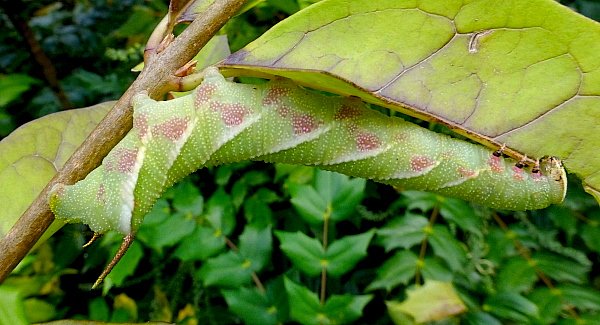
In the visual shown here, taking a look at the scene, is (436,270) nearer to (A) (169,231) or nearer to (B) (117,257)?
(A) (169,231)

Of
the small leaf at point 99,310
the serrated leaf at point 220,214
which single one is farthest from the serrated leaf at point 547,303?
the small leaf at point 99,310

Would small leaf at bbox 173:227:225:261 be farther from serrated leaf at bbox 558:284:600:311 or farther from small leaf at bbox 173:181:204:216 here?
serrated leaf at bbox 558:284:600:311

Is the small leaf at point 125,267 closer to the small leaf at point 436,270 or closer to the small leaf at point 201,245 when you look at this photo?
the small leaf at point 201,245

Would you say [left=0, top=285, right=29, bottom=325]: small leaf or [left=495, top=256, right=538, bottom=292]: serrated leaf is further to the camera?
[left=495, top=256, right=538, bottom=292]: serrated leaf

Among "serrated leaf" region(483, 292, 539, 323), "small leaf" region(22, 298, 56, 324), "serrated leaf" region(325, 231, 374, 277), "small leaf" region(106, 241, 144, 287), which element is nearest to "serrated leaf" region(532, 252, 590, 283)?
"serrated leaf" region(483, 292, 539, 323)

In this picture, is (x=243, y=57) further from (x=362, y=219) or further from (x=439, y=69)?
(x=362, y=219)

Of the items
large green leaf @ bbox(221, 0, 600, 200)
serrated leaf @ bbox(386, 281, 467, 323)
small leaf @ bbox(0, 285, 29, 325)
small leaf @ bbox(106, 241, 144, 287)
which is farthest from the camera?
small leaf @ bbox(106, 241, 144, 287)
